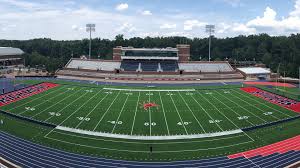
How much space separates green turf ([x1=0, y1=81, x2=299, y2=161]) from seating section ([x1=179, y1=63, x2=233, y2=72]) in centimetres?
2236

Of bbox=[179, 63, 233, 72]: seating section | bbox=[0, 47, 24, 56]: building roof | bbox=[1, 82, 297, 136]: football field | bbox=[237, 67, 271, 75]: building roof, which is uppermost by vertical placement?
bbox=[0, 47, 24, 56]: building roof

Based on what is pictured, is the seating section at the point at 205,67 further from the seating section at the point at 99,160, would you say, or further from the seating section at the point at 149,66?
the seating section at the point at 99,160

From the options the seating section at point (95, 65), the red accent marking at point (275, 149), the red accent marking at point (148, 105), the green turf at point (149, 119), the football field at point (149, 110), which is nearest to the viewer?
the red accent marking at point (275, 149)

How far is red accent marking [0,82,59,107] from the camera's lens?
164 ft

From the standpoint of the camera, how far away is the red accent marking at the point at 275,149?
29781 mm

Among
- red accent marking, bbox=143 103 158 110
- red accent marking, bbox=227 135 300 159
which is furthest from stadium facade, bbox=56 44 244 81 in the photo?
red accent marking, bbox=227 135 300 159

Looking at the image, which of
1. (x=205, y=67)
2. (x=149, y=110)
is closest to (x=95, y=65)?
(x=205, y=67)

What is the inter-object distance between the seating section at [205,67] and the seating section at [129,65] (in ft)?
35.8

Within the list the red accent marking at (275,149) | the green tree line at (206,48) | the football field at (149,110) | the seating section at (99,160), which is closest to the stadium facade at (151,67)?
the football field at (149,110)

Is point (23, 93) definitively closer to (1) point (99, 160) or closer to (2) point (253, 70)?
(1) point (99, 160)

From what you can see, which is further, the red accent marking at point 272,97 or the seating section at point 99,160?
the red accent marking at point 272,97

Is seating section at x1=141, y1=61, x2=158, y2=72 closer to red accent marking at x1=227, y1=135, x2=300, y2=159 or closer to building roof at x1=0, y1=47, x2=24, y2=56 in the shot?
building roof at x1=0, y1=47, x2=24, y2=56

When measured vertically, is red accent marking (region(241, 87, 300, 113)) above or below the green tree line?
below

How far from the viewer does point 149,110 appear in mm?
43906
